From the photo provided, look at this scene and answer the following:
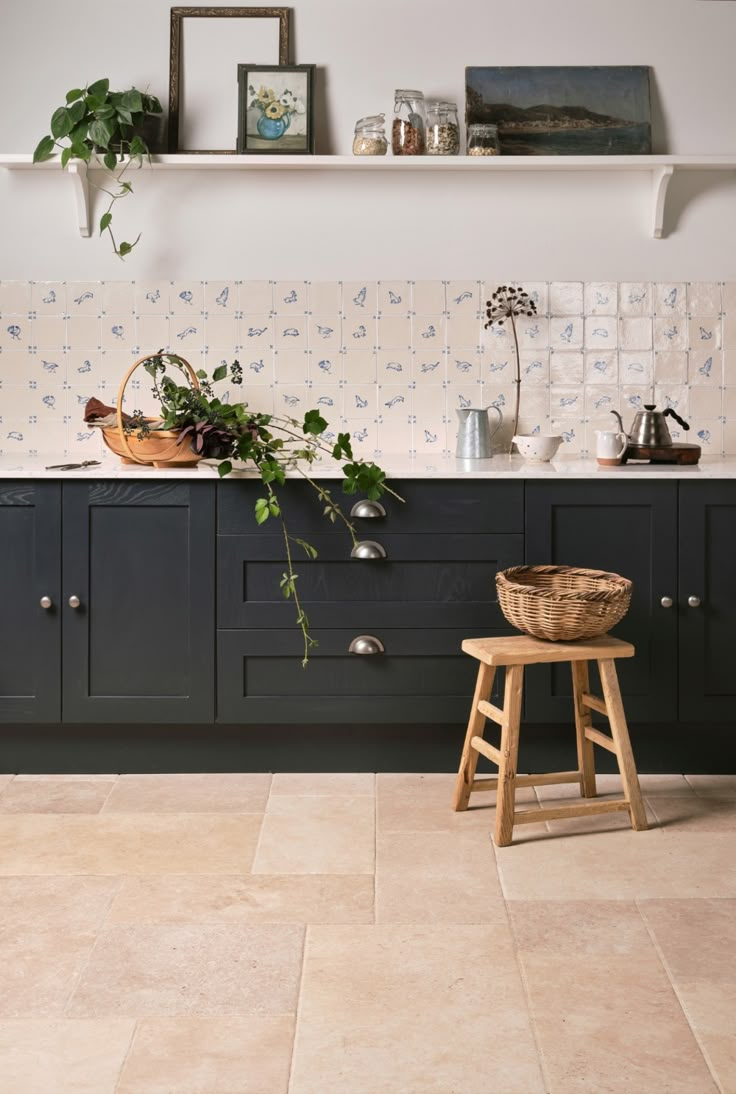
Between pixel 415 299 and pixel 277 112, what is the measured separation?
0.71 m

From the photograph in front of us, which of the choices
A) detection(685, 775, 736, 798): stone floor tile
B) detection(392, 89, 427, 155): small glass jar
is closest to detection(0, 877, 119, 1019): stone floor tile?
detection(685, 775, 736, 798): stone floor tile

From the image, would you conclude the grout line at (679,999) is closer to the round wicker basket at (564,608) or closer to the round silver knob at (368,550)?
the round wicker basket at (564,608)

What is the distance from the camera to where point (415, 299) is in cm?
369

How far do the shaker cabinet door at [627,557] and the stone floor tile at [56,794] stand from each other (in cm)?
117

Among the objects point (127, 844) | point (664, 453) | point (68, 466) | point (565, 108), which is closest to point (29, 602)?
point (68, 466)

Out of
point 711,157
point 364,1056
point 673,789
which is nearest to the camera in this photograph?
point 364,1056

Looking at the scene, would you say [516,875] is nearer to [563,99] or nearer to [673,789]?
[673,789]

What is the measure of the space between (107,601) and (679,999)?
1.81 meters

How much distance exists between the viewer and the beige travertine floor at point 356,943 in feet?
5.93

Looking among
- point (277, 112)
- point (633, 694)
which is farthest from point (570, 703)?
point (277, 112)

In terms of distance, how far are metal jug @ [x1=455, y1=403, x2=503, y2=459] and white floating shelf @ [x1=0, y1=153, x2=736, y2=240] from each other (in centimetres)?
76

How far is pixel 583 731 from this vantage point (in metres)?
2.98

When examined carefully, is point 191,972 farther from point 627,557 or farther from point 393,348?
point 393,348

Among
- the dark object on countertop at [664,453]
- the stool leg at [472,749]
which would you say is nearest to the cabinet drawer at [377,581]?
the stool leg at [472,749]
